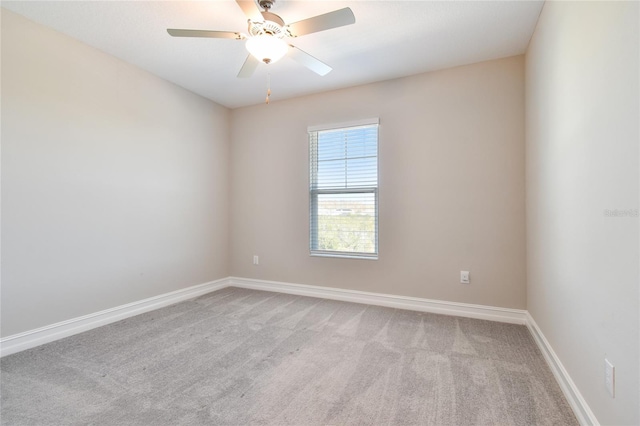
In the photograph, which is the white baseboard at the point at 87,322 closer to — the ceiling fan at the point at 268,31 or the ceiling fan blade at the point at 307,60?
the ceiling fan at the point at 268,31

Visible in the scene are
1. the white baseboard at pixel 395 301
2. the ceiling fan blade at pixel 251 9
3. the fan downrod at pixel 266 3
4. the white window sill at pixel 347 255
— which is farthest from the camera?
the white window sill at pixel 347 255

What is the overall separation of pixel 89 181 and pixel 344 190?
8.56 ft

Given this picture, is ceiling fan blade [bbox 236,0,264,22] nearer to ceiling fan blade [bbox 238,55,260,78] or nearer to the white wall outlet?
ceiling fan blade [bbox 238,55,260,78]

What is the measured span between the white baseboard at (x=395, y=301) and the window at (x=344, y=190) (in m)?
0.47

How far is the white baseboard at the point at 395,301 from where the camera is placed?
286 cm

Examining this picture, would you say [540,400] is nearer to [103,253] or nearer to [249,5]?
[249,5]

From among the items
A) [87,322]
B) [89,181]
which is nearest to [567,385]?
[87,322]

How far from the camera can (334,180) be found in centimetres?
369

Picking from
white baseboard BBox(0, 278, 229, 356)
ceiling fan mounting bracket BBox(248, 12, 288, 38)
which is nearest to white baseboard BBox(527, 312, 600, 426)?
ceiling fan mounting bracket BBox(248, 12, 288, 38)

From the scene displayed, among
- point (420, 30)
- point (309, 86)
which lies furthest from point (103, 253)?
point (420, 30)

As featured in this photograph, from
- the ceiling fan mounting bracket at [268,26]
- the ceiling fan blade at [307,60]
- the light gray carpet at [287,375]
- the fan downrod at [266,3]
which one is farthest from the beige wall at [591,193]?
the fan downrod at [266,3]

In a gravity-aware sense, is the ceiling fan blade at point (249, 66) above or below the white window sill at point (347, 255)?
above

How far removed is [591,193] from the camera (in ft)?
4.63

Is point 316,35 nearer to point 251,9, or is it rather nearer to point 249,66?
point 249,66
